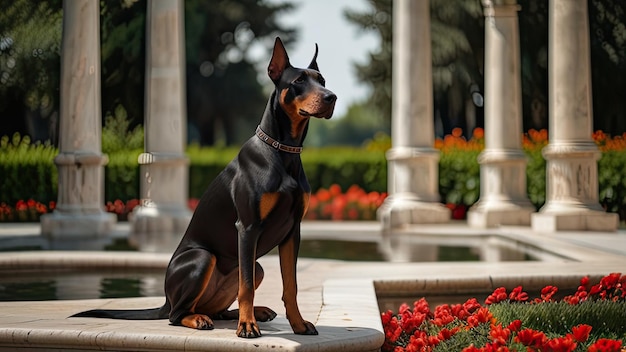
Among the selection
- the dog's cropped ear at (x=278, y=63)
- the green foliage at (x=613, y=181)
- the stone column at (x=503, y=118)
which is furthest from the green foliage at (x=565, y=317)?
A: the green foliage at (x=613, y=181)

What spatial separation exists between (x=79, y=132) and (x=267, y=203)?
47.3 feet

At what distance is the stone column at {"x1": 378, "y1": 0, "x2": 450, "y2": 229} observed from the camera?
2419 cm

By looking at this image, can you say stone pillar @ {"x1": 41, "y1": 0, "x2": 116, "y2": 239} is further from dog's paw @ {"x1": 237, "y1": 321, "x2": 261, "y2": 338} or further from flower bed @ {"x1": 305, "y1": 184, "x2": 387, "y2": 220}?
dog's paw @ {"x1": 237, "y1": 321, "x2": 261, "y2": 338}

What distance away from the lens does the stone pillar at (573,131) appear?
20.8 meters

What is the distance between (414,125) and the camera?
24234 millimetres

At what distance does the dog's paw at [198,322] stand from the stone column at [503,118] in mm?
17269

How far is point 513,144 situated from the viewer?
24484 mm

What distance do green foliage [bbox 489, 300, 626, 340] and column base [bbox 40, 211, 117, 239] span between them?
1360 centimetres

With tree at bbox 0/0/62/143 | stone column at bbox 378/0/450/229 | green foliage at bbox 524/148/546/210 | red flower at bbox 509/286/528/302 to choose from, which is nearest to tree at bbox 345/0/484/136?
green foliage at bbox 524/148/546/210

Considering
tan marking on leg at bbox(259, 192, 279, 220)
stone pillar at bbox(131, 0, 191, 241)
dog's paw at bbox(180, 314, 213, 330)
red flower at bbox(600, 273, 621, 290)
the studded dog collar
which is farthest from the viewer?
stone pillar at bbox(131, 0, 191, 241)

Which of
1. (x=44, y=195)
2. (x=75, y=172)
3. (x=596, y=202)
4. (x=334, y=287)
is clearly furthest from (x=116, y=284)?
(x=44, y=195)

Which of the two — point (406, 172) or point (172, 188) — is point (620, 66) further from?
point (172, 188)

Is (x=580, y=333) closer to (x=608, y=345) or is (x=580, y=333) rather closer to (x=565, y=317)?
(x=608, y=345)

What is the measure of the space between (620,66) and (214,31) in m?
39.4
